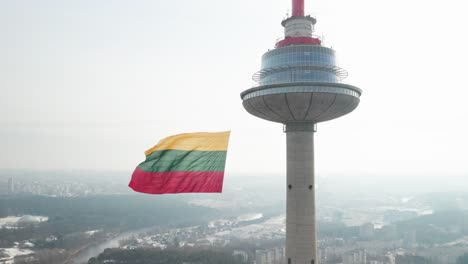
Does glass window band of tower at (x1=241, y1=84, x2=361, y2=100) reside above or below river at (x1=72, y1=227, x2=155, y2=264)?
above

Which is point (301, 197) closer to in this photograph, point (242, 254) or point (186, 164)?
point (186, 164)

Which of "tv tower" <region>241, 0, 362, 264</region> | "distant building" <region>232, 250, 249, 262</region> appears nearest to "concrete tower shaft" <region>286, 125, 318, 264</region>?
"tv tower" <region>241, 0, 362, 264</region>

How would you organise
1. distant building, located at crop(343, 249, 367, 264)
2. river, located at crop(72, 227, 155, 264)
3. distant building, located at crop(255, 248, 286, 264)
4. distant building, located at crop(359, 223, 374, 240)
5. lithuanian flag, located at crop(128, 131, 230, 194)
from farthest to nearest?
distant building, located at crop(359, 223, 374, 240) → river, located at crop(72, 227, 155, 264) → distant building, located at crop(343, 249, 367, 264) → distant building, located at crop(255, 248, 286, 264) → lithuanian flag, located at crop(128, 131, 230, 194)

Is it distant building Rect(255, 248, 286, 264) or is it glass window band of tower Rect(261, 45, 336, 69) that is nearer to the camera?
glass window band of tower Rect(261, 45, 336, 69)

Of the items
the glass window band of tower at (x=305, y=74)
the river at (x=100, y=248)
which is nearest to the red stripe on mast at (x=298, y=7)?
the glass window band of tower at (x=305, y=74)

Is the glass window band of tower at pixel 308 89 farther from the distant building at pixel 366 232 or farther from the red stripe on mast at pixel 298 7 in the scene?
the distant building at pixel 366 232

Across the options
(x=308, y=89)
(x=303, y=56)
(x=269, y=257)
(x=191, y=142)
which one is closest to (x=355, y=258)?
(x=269, y=257)

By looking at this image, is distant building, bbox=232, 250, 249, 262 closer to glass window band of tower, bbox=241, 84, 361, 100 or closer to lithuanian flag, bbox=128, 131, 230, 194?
glass window band of tower, bbox=241, 84, 361, 100
